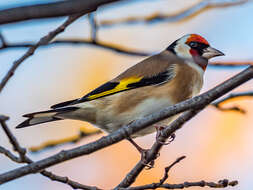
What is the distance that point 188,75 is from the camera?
3.95 meters

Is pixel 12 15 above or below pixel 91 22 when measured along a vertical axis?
above

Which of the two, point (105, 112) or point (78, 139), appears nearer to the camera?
point (78, 139)

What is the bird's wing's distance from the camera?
3.82 meters

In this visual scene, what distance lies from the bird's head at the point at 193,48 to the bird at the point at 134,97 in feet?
A: 1.40

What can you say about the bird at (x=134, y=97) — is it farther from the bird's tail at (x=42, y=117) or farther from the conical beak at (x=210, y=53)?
the conical beak at (x=210, y=53)

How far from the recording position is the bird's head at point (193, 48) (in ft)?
14.8

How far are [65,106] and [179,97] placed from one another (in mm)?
1081

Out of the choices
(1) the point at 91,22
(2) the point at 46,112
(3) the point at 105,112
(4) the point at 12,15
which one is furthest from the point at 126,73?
(4) the point at 12,15

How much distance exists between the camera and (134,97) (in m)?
3.75

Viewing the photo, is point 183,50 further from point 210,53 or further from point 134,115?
point 134,115

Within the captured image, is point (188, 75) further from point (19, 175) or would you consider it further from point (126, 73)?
point (19, 175)

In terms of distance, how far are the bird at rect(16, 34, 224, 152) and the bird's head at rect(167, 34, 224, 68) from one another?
0.43 m

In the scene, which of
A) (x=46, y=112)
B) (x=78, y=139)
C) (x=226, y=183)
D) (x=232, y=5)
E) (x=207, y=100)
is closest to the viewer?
(x=207, y=100)

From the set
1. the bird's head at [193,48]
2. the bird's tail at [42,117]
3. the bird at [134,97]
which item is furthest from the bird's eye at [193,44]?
the bird's tail at [42,117]
